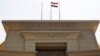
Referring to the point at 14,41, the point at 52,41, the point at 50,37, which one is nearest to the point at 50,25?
the point at 50,37

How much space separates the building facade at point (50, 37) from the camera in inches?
1200

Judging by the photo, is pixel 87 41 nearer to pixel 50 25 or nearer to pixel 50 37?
pixel 50 37

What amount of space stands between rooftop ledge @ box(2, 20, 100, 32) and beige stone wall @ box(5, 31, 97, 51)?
1.97 ft

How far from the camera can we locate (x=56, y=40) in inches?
1206

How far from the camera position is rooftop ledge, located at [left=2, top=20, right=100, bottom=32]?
31344 mm

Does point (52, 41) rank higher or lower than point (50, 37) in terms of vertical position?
lower

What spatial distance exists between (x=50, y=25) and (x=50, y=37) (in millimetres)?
1488

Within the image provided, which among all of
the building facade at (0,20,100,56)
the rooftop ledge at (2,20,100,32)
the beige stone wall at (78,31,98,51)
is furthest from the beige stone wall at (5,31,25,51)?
the beige stone wall at (78,31,98,51)

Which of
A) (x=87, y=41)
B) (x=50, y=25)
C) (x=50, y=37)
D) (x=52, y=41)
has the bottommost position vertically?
(x=87, y=41)

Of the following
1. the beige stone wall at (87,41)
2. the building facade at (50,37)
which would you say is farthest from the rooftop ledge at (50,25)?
the beige stone wall at (87,41)

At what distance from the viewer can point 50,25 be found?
3155cm

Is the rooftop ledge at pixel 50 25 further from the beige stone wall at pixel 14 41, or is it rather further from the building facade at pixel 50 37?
the beige stone wall at pixel 14 41

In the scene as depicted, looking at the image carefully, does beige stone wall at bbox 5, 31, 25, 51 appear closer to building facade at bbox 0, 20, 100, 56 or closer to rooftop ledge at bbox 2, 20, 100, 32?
building facade at bbox 0, 20, 100, 56

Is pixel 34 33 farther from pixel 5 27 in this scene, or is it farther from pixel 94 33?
pixel 94 33
